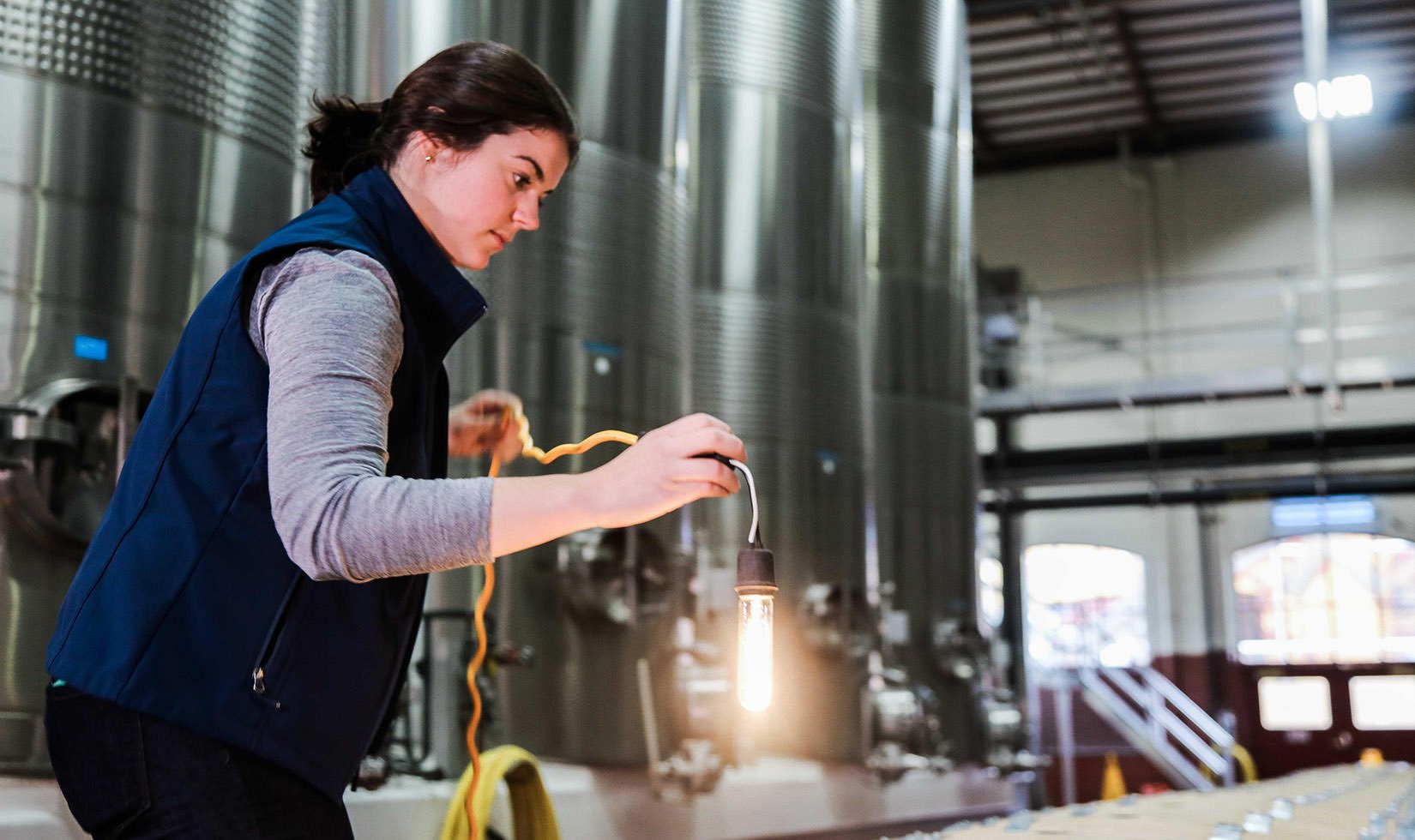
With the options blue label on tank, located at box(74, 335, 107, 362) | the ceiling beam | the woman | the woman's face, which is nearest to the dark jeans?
the woman

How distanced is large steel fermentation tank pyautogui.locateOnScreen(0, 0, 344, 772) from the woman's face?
1.54 metres

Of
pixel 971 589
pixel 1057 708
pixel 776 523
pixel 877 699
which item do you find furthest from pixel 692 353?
pixel 1057 708

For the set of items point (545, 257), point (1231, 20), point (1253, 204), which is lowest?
point (545, 257)

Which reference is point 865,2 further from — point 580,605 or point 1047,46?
point 1047,46

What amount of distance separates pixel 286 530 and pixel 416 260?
320 millimetres

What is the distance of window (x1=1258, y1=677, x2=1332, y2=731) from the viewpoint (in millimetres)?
14414

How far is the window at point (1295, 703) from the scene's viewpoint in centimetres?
1441

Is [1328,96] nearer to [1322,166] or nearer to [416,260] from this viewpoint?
[1322,166]

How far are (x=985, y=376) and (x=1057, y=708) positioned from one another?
407cm

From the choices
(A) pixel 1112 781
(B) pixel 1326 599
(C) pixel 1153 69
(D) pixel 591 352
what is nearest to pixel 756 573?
(D) pixel 591 352

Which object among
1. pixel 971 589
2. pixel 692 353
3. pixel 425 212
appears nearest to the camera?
pixel 425 212

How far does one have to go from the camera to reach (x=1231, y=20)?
1330cm

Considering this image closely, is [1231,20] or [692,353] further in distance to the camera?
[1231,20]

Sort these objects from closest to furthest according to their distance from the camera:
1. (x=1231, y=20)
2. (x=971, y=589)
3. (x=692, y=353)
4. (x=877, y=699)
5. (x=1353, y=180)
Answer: (x=692, y=353), (x=877, y=699), (x=971, y=589), (x=1231, y=20), (x=1353, y=180)
